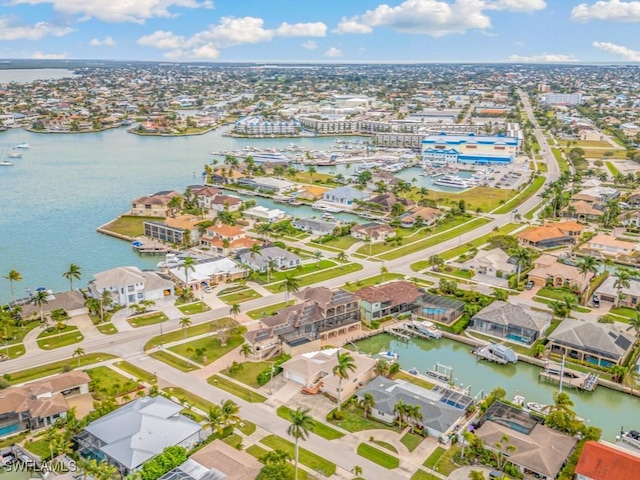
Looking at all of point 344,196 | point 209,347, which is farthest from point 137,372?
point 344,196

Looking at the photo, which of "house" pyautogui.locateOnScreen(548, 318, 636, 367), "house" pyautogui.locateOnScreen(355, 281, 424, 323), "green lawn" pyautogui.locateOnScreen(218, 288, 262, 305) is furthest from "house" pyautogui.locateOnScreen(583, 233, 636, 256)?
"green lawn" pyautogui.locateOnScreen(218, 288, 262, 305)

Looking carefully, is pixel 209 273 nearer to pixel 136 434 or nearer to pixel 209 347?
pixel 209 347

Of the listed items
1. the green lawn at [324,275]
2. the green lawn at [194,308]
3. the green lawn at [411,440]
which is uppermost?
the green lawn at [324,275]

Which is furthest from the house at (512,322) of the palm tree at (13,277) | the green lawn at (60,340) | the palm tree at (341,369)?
the palm tree at (13,277)

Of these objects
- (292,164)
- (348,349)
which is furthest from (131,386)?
(292,164)

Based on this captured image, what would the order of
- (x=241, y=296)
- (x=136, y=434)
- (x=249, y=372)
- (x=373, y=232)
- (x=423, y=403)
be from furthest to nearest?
(x=373, y=232)
(x=241, y=296)
(x=249, y=372)
(x=423, y=403)
(x=136, y=434)

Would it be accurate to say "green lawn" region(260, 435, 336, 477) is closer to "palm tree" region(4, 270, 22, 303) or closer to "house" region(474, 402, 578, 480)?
"house" region(474, 402, 578, 480)

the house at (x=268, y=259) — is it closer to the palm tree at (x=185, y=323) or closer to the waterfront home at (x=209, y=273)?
the waterfront home at (x=209, y=273)
